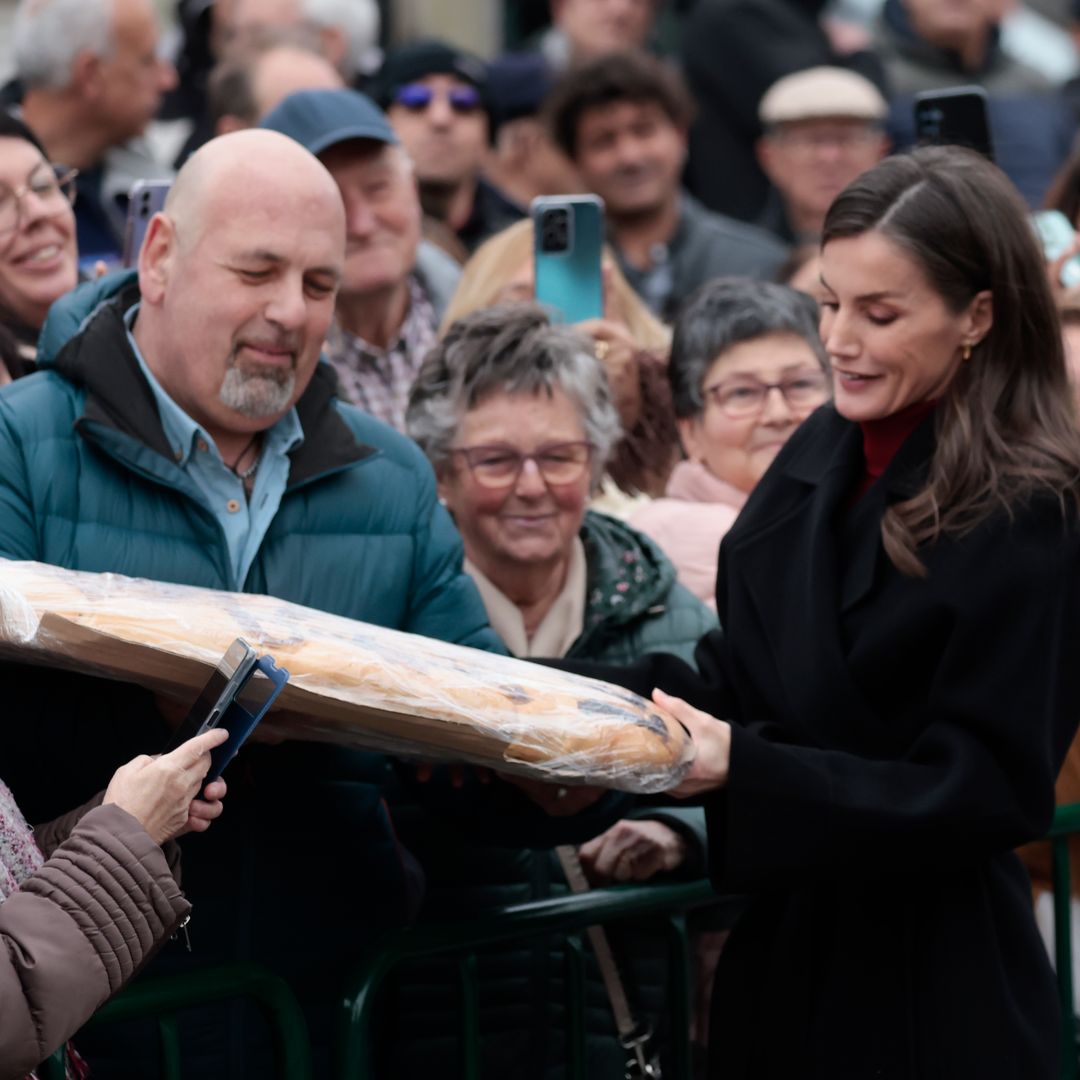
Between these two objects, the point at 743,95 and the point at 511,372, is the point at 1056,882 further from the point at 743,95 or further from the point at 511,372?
the point at 743,95

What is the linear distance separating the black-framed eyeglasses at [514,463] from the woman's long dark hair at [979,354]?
3.22 ft

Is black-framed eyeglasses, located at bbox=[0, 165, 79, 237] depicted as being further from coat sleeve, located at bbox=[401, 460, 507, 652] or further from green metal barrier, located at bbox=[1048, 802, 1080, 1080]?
green metal barrier, located at bbox=[1048, 802, 1080, 1080]

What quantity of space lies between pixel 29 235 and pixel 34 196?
9 cm

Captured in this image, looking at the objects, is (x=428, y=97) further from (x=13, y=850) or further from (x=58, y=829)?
(x=13, y=850)

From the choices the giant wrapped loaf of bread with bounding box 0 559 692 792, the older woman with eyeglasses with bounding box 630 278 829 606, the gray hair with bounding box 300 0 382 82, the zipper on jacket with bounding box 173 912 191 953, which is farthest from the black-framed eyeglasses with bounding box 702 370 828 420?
the gray hair with bounding box 300 0 382 82

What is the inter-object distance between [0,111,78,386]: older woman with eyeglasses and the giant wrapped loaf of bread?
1763 mm

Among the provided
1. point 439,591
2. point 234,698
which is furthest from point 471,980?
point 234,698

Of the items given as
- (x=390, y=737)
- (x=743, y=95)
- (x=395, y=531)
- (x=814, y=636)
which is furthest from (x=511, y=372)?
(x=743, y=95)

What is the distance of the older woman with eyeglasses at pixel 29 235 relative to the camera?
14.7 feet

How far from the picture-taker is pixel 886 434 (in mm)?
3379

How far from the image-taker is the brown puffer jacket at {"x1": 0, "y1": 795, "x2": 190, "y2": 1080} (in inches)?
95.7

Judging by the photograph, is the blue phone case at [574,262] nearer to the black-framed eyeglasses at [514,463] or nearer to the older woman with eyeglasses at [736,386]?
the older woman with eyeglasses at [736,386]

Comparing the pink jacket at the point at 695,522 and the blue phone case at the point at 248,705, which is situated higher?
the pink jacket at the point at 695,522

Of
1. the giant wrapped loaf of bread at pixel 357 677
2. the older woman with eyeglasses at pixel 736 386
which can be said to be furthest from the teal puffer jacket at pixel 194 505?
the older woman with eyeglasses at pixel 736 386
